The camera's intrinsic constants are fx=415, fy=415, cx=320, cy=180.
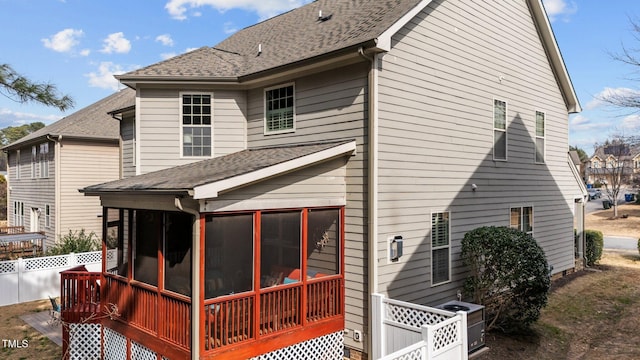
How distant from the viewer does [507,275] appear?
8.52m

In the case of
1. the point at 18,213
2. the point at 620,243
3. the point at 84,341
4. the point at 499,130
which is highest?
the point at 499,130

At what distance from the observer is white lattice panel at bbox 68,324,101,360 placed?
8641 mm

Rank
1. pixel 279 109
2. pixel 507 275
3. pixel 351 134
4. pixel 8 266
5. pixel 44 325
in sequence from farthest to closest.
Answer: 1. pixel 8 266
2. pixel 44 325
3. pixel 279 109
4. pixel 507 275
5. pixel 351 134

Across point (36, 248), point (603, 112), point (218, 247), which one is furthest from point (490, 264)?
point (36, 248)

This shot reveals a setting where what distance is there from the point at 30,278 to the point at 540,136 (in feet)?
55.6

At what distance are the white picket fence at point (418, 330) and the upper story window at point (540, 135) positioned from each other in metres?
7.93

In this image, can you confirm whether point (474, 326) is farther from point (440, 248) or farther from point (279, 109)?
point (279, 109)

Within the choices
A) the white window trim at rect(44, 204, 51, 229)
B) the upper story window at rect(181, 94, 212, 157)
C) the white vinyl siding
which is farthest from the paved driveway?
the white window trim at rect(44, 204, 51, 229)

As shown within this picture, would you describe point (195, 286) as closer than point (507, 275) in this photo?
Yes

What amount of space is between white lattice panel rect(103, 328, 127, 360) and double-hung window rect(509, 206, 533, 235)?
10073mm

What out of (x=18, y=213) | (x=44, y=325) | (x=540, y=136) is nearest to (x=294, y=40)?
(x=540, y=136)

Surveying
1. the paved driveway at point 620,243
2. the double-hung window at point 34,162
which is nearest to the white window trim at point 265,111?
the double-hung window at point 34,162

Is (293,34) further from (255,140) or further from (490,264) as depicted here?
(490,264)

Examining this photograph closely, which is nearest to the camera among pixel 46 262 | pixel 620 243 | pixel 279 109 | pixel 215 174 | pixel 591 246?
pixel 215 174
